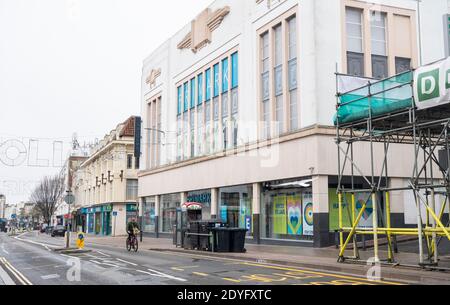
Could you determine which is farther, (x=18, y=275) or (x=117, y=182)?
(x=117, y=182)

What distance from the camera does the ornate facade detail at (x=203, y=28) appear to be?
34.4m

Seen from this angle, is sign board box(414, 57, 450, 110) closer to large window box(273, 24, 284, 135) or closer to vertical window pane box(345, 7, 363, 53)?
vertical window pane box(345, 7, 363, 53)

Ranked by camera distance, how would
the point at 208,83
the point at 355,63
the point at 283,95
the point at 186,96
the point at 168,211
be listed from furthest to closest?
the point at 168,211 < the point at 186,96 < the point at 208,83 < the point at 283,95 < the point at 355,63

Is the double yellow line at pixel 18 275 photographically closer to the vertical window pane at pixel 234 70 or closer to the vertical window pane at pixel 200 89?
the vertical window pane at pixel 234 70

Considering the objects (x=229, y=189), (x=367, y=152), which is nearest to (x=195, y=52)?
(x=229, y=189)

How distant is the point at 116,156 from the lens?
58.2 meters

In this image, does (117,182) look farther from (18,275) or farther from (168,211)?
(18,275)

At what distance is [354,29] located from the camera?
86.4 ft

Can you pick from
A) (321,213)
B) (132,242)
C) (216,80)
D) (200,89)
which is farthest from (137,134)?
(321,213)

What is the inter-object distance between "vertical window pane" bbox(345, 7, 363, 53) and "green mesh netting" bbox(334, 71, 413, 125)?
9614 millimetres

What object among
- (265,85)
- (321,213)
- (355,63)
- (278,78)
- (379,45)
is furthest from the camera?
(265,85)

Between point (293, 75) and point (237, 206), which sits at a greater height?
point (293, 75)

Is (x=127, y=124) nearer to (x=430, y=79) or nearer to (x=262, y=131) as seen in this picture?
(x=262, y=131)

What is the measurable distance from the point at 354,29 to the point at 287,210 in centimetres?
1013
